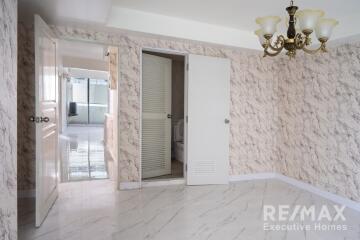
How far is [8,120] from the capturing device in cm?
170

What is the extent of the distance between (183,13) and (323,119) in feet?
8.21

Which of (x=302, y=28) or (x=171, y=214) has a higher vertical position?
(x=302, y=28)

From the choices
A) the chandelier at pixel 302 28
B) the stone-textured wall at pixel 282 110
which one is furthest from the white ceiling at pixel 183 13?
the chandelier at pixel 302 28

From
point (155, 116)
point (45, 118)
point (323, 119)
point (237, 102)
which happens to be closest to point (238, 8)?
point (237, 102)

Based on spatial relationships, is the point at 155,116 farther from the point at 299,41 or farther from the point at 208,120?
the point at 299,41

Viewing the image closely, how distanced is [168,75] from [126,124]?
4.46 ft

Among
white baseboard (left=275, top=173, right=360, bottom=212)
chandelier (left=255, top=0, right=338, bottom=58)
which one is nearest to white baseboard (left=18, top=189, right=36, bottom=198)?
chandelier (left=255, top=0, right=338, bottom=58)

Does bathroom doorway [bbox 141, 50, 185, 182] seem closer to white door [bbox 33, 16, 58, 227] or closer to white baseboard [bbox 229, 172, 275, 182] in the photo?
white baseboard [bbox 229, 172, 275, 182]

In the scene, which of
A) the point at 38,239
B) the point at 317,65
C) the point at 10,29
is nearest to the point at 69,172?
the point at 38,239

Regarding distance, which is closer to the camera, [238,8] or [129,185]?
[238,8]

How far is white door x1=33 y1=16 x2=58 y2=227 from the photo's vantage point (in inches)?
93.2

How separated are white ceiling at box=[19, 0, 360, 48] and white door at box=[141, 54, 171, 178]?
33.6 inches

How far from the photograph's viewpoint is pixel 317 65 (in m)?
3.63

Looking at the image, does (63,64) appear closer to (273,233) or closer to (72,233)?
(72,233)
